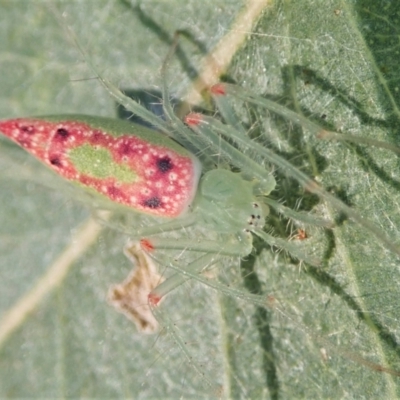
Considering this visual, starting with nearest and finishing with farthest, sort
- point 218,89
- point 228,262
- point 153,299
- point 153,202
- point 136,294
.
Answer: point 218,89 → point 153,202 → point 153,299 → point 228,262 → point 136,294

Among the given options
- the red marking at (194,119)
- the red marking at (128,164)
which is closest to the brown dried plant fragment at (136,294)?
the red marking at (128,164)

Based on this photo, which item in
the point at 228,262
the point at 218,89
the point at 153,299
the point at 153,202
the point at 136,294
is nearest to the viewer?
the point at 218,89

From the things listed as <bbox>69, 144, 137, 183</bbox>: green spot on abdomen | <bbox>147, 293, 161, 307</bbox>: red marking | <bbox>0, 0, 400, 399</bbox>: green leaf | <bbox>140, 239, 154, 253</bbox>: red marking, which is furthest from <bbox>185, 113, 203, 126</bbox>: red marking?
<bbox>147, 293, 161, 307</bbox>: red marking

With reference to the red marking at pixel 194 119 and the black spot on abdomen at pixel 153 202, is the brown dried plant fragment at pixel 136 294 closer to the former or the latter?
the black spot on abdomen at pixel 153 202

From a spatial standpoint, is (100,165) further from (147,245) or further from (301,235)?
(301,235)

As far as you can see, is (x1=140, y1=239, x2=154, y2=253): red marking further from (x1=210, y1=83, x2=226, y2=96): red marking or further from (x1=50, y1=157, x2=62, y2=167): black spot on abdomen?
(x1=210, y1=83, x2=226, y2=96): red marking

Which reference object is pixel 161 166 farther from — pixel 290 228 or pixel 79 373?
pixel 79 373

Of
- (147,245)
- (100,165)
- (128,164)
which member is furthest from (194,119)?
(147,245)
